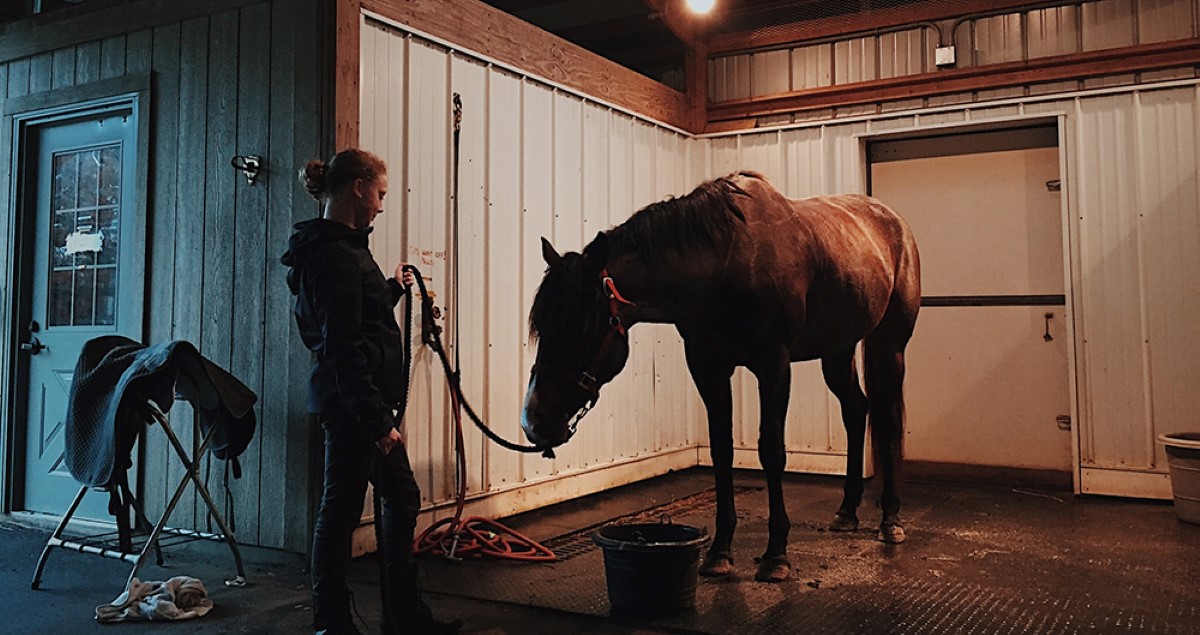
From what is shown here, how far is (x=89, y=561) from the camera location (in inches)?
144

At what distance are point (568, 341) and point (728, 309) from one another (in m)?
0.73

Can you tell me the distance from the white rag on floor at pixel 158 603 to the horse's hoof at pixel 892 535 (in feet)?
9.42

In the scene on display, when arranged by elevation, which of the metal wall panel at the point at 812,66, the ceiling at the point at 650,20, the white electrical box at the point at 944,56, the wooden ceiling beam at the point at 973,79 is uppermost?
the ceiling at the point at 650,20

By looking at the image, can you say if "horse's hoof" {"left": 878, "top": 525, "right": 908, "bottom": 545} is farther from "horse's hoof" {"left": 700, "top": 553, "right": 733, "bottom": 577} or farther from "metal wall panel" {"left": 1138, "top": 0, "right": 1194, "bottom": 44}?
"metal wall panel" {"left": 1138, "top": 0, "right": 1194, "bottom": 44}

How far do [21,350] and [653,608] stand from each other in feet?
12.3

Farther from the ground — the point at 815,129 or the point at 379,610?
the point at 815,129

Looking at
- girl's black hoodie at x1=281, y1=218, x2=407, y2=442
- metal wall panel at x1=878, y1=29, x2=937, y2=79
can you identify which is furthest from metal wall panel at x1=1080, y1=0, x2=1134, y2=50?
girl's black hoodie at x1=281, y1=218, x2=407, y2=442

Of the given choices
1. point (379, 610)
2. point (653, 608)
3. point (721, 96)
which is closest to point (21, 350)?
point (379, 610)

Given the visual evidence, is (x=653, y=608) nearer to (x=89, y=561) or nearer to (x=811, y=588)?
(x=811, y=588)

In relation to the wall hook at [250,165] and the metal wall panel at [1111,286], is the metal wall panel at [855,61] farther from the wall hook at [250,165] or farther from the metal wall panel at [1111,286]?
the wall hook at [250,165]

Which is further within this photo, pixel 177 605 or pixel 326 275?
pixel 177 605

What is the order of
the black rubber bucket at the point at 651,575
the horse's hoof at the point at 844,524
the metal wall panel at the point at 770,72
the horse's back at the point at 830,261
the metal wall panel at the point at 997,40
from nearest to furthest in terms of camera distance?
the black rubber bucket at the point at 651,575, the horse's back at the point at 830,261, the horse's hoof at the point at 844,524, the metal wall panel at the point at 997,40, the metal wall panel at the point at 770,72

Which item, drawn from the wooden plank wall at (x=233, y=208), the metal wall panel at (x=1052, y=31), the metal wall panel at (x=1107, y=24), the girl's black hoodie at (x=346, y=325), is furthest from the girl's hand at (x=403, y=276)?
the metal wall panel at (x=1107, y=24)

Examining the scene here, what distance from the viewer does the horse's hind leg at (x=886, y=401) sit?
13.9 feet
